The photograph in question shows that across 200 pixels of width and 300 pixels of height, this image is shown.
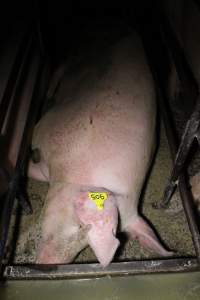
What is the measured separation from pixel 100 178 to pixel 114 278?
1.32ft

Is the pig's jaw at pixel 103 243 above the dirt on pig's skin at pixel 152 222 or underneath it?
above

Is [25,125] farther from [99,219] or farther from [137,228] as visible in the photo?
[137,228]

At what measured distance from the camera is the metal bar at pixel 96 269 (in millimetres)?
1199

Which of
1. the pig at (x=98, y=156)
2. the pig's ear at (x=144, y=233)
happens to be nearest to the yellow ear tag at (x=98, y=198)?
the pig at (x=98, y=156)

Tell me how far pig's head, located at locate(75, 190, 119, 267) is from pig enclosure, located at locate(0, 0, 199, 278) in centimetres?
46

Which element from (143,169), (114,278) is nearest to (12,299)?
(114,278)

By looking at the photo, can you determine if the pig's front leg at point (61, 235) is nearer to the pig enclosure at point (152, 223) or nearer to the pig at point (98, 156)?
the pig at point (98, 156)

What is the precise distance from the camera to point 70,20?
326cm

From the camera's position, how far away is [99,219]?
4.25 feet

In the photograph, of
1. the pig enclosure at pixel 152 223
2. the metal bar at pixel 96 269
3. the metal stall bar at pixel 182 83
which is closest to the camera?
the metal bar at pixel 96 269

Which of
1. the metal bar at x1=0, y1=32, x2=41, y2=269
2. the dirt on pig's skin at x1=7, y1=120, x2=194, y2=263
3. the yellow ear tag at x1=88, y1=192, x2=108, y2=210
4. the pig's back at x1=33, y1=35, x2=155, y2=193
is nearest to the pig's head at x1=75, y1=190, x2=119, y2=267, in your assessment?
the yellow ear tag at x1=88, y1=192, x2=108, y2=210

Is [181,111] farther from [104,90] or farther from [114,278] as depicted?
[114,278]

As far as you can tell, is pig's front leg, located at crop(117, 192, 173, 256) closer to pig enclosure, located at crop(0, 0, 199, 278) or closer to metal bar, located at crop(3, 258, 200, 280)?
pig enclosure, located at crop(0, 0, 199, 278)

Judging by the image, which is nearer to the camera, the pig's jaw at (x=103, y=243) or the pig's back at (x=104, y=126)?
the pig's jaw at (x=103, y=243)
